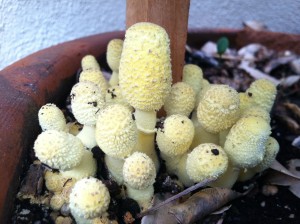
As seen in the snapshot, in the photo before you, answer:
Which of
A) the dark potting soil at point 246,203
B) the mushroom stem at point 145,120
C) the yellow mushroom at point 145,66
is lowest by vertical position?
the dark potting soil at point 246,203

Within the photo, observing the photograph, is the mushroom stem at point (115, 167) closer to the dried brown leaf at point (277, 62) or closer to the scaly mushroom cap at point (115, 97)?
the scaly mushroom cap at point (115, 97)

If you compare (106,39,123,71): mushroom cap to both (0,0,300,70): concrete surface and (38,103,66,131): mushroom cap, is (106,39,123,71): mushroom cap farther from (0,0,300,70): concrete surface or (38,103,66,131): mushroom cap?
(0,0,300,70): concrete surface

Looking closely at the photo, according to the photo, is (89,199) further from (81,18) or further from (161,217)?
(81,18)

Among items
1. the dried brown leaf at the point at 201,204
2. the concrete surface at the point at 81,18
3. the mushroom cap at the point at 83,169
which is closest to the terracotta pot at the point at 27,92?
the mushroom cap at the point at 83,169

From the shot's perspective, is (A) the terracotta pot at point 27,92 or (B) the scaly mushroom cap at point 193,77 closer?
(A) the terracotta pot at point 27,92

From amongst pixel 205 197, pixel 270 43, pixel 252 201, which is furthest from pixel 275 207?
pixel 270 43

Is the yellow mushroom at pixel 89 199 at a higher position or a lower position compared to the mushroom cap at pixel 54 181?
higher

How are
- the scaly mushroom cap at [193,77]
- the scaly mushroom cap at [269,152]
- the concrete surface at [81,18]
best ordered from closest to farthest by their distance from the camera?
the scaly mushroom cap at [269,152] < the scaly mushroom cap at [193,77] < the concrete surface at [81,18]
